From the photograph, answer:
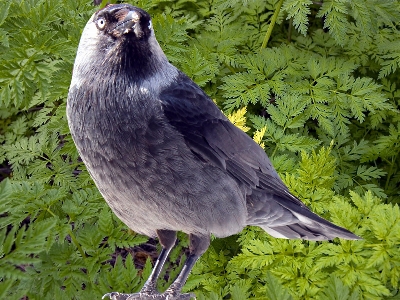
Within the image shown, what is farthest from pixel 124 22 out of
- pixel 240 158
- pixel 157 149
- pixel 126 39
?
pixel 240 158

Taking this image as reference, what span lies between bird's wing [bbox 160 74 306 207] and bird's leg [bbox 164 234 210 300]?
0.17 metres

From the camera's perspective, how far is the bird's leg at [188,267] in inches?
44.5

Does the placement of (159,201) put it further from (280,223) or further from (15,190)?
(15,190)

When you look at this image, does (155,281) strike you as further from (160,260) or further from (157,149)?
(157,149)

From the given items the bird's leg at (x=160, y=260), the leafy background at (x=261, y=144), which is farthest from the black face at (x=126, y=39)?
the bird's leg at (x=160, y=260)

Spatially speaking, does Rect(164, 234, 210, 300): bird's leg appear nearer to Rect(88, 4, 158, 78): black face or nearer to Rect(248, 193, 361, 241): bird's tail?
Rect(248, 193, 361, 241): bird's tail

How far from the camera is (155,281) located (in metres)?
1.18

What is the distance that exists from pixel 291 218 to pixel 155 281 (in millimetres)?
365

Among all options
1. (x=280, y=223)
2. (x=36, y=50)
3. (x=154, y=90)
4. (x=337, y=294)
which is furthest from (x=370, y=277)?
(x=36, y=50)

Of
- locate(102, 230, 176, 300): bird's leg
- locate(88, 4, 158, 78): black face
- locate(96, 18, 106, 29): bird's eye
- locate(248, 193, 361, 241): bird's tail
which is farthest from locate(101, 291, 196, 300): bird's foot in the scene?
locate(96, 18, 106, 29): bird's eye

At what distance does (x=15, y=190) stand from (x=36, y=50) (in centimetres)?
39

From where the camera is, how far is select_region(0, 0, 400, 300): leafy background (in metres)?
1.27

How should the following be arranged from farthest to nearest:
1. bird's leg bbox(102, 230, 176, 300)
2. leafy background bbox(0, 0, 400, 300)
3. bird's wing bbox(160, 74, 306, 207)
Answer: leafy background bbox(0, 0, 400, 300)
bird's leg bbox(102, 230, 176, 300)
bird's wing bbox(160, 74, 306, 207)

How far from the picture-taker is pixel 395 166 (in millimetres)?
2180
